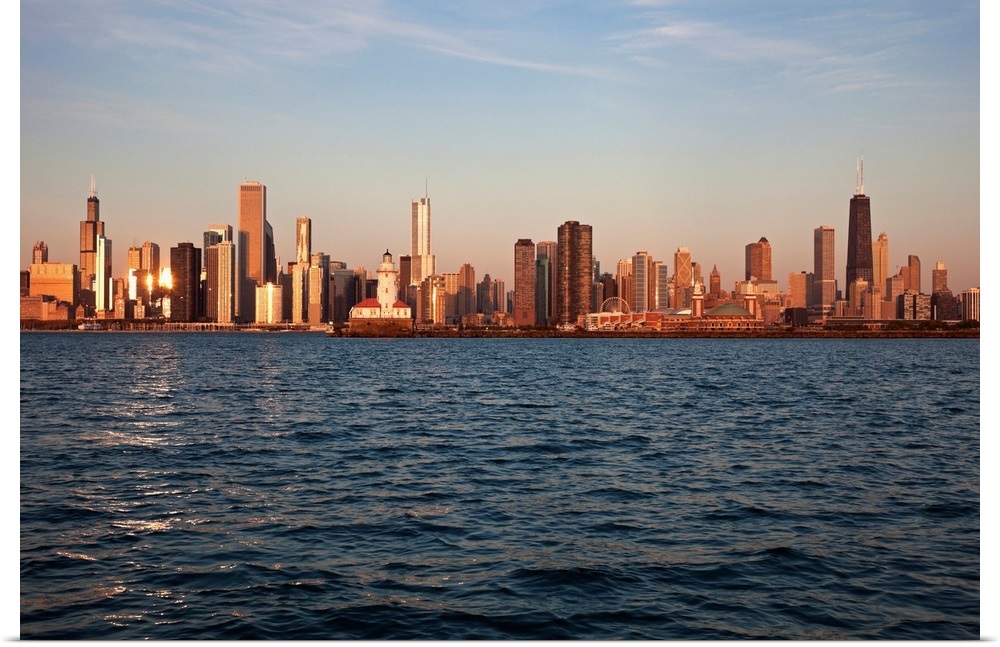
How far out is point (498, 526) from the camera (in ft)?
45.1

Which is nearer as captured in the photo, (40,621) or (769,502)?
(40,621)

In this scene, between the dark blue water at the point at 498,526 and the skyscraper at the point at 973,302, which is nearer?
the dark blue water at the point at 498,526

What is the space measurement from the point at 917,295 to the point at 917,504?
195 m

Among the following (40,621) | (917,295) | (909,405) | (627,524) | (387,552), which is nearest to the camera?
(40,621)

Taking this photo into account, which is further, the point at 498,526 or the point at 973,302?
the point at 973,302

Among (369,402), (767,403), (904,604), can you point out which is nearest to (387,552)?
(904,604)

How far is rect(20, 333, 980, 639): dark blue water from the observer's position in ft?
31.8

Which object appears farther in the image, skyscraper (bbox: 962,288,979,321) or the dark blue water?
skyscraper (bbox: 962,288,979,321)

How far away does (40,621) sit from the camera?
9.55 meters

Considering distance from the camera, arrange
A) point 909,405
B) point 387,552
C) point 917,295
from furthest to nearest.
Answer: point 917,295 → point 909,405 → point 387,552

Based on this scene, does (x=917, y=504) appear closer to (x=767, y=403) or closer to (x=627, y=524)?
(x=627, y=524)

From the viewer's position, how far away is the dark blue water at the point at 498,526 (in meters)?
9.70
